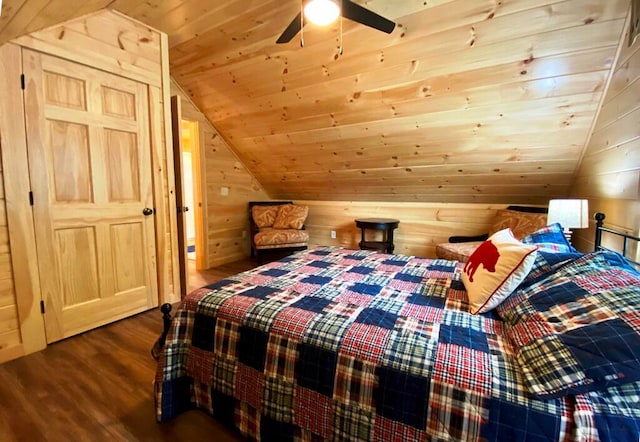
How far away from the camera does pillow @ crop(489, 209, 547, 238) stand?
312 cm

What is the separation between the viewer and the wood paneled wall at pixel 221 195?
403 centimetres

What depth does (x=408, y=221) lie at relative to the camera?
430 cm

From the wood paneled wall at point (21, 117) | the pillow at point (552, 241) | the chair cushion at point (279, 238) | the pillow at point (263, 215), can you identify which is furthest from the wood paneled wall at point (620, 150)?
the pillow at point (263, 215)

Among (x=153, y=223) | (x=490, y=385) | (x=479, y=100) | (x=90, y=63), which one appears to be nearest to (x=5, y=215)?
(x=153, y=223)

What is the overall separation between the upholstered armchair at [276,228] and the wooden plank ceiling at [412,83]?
828 millimetres

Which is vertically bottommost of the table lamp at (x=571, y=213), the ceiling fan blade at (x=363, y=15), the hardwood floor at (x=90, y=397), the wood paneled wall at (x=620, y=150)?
the hardwood floor at (x=90, y=397)

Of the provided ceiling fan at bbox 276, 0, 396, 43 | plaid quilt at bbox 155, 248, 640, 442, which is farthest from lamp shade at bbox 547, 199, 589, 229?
ceiling fan at bbox 276, 0, 396, 43

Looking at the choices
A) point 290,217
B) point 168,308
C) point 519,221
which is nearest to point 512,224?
point 519,221

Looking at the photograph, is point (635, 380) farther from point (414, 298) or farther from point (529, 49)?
point (529, 49)

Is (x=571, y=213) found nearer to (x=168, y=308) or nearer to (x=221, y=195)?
(x=168, y=308)

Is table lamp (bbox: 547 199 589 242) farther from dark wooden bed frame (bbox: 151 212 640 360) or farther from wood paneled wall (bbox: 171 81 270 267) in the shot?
wood paneled wall (bbox: 171 81 270 267)

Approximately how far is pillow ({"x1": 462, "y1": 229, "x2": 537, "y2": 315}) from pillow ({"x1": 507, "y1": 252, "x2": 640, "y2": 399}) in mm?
86

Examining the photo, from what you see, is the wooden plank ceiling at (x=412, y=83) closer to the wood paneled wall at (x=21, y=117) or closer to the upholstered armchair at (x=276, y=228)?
the wood paneled wall at (x=21, y=117)

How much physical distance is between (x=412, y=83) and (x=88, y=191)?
2.77m
